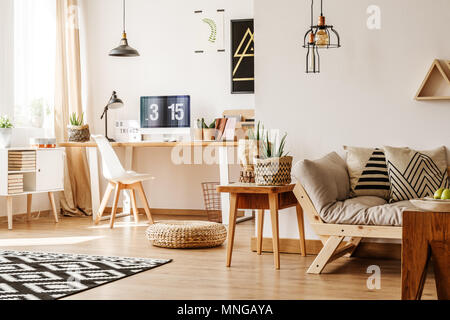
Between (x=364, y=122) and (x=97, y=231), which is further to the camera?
(x=97, y=231)

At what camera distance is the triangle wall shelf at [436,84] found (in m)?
4.20

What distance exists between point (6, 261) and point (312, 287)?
195 cm

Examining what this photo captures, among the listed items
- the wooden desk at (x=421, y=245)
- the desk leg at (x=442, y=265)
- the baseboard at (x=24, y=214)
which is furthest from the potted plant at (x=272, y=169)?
the baseboard at (x=24, y=214)

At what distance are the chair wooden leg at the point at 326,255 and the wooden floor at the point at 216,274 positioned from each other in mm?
62

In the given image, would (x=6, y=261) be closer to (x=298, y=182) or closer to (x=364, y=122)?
(x=298, y=182)

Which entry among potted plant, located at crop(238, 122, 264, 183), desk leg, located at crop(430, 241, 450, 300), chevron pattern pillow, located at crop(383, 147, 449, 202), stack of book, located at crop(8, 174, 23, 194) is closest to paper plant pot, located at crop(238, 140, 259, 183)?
potted plant, located at crop(238, 122, 264, 183)

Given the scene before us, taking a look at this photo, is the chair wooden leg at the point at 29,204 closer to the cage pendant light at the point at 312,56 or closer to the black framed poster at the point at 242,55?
the black framed poster at the point at 242,55

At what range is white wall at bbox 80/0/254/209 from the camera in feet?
21.6

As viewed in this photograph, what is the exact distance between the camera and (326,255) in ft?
12.4

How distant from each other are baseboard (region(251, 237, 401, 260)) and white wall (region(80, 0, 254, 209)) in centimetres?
208

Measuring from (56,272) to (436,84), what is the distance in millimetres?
2653
